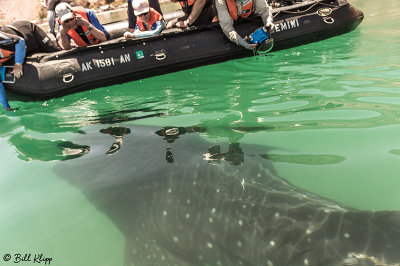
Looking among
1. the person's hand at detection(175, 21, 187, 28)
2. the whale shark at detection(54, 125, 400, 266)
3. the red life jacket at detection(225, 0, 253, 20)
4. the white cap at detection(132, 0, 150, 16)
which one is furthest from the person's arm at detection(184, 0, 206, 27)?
the whale shark at detection(54, 125, 400, 266)

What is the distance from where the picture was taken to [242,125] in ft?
11.4

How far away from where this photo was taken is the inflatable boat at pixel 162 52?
595 cm

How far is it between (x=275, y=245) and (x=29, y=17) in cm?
5688

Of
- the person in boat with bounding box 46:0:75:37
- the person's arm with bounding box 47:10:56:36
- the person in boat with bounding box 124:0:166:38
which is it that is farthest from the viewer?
the person's arm with bounding box 47:10:56:36

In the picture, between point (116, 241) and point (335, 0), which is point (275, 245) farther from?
point (335, 0)

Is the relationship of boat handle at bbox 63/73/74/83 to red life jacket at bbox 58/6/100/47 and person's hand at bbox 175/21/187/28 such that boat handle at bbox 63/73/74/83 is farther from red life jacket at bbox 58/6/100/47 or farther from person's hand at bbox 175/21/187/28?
person's hand at bbox 175/21/187/28

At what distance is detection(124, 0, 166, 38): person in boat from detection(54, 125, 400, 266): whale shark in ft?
12.6

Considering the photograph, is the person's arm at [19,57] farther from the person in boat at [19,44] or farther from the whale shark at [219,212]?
the whale shark at [219,212]

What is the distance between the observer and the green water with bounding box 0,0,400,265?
2.38m

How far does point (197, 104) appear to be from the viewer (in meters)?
4.45

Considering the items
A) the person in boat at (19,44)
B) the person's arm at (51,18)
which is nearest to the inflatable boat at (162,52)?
the person in boat at (19,44)

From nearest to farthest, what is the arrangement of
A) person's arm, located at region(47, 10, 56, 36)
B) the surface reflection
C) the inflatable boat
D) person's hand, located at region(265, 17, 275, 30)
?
the surface reflection, the inflatable boat, person's hand, located at region(265, 17, 275, 30), person's arm, located at region(47, 10, 56, 36)

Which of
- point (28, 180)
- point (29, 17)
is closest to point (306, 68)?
point (28, 180)

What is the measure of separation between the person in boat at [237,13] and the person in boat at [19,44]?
12.2 ft
